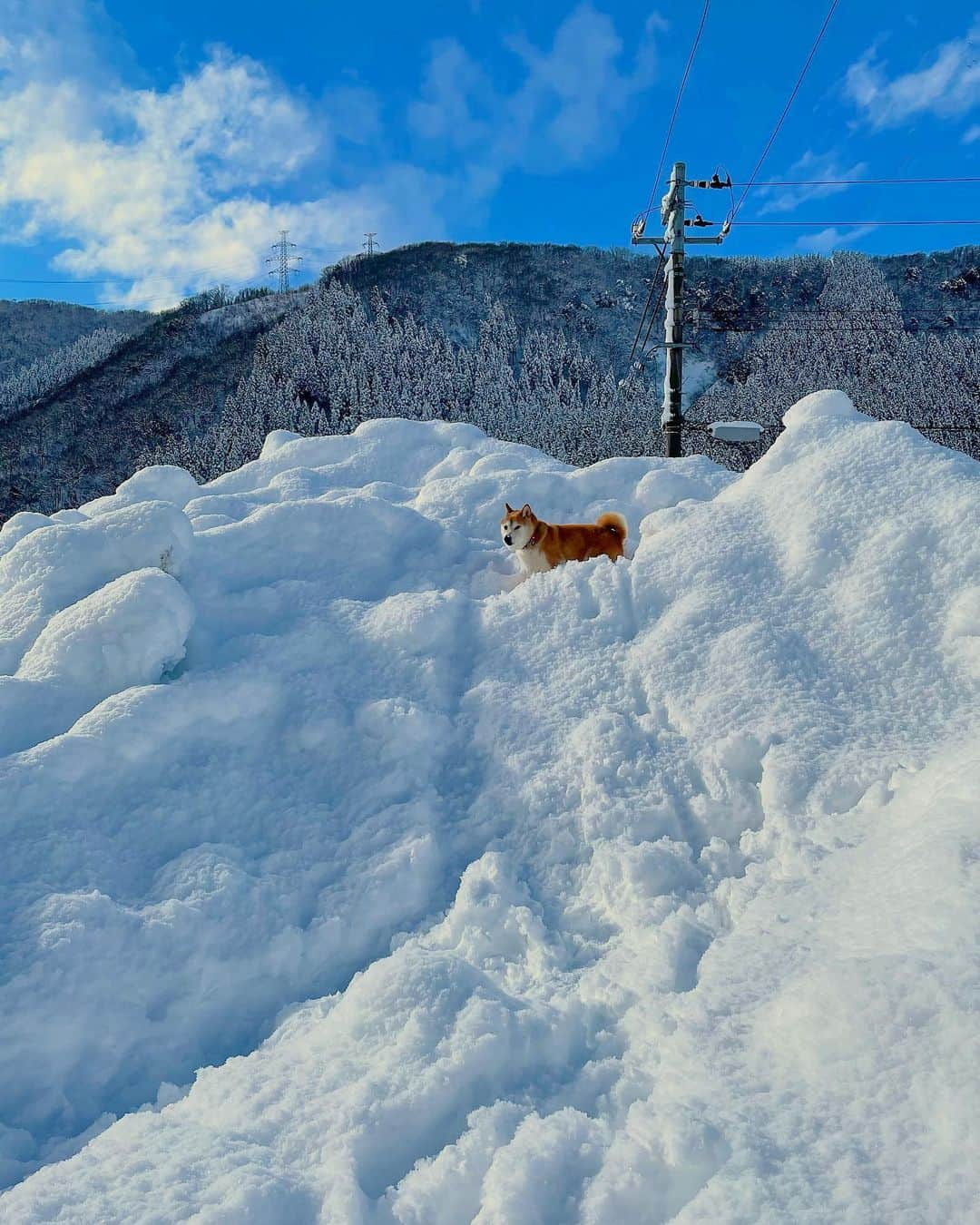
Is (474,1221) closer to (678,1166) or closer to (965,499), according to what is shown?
(678,1166)

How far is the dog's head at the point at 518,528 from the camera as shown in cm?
571

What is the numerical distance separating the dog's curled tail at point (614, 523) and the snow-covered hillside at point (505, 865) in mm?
1030

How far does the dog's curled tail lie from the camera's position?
6141 millimetres

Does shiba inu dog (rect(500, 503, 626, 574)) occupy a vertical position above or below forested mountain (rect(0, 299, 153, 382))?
below

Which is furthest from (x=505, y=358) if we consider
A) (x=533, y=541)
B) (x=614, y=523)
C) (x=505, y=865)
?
(x=505, y=865)

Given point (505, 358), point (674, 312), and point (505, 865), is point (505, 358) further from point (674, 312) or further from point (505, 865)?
point (505, 865)

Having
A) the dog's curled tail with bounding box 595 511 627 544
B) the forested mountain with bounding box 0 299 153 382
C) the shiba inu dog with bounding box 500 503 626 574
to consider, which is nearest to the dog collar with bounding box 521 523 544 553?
the shiba inu dog with bounding box 500 503 626 574

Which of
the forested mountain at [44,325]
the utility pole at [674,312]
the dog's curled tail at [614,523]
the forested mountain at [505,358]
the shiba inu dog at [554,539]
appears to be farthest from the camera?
the forested mountain at [44,325]

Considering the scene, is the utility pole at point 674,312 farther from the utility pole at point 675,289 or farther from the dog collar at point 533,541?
the dog collar at point 533,541

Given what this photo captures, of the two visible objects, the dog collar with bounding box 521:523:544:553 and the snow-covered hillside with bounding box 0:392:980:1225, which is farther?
the dog collar with bounding box 521:523:544:553

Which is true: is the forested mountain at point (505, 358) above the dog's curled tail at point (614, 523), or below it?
above

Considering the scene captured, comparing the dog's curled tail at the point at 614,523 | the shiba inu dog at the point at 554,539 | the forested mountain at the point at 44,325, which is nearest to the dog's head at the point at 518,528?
the shiba inu dog at the point at 554,539

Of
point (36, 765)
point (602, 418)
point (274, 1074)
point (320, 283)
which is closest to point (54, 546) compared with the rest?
point (36, 765)

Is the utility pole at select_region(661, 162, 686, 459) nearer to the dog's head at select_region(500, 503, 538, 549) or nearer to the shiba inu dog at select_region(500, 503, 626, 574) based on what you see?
the shiba inu dog at select_region(500, 503, 626, 574)
